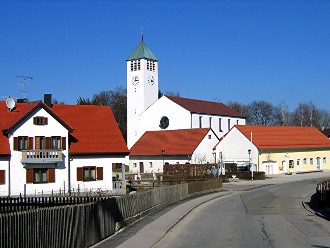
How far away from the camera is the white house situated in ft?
148

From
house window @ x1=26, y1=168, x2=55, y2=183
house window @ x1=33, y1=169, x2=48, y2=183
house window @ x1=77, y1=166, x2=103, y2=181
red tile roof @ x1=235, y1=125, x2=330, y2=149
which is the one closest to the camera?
house window @ x1=26, y1=168, x2=55, y2=183

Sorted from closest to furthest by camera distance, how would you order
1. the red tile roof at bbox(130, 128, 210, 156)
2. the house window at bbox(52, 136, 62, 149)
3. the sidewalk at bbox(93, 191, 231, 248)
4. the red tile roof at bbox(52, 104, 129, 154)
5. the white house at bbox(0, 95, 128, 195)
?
the sidewalk at bbox(93, 191, 231, 248) → the white house at bbox(0, 95, 128, 195) → the house window at bbox(52, 136, 62, 149) → the red tile roof at bbox(52, 104, 129, 154) → the red tile roof at bbox(130, 128, 210, 156)

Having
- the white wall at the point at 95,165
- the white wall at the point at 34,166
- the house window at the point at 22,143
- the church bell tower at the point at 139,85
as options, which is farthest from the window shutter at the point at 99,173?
the church bell tower at the point at 139,85

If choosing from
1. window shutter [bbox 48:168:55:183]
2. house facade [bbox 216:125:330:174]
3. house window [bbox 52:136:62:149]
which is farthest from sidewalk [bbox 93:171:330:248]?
house facade [bbox 216:125:330:174]

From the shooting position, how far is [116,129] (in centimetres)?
5369

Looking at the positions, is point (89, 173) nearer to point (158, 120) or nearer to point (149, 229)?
point (149, 229)

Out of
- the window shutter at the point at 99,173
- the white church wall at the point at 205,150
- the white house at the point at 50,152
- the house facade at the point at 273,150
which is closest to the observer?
the white house at the point at 50,152

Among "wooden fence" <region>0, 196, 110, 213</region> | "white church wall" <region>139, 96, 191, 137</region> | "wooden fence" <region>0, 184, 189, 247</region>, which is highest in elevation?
"white church wall" <region>139, 96, 191, 137</region>

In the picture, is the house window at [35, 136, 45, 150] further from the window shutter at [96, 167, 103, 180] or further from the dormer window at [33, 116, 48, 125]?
the window shutter at [96, 167, 103, 180]

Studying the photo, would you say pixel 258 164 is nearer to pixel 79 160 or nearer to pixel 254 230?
pixel 79 160

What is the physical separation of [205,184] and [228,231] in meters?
26.9

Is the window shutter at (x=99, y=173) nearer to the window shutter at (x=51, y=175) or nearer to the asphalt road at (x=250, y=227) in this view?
the window shutter at (x=51, y=175)

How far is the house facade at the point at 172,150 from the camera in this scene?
79.6 meters

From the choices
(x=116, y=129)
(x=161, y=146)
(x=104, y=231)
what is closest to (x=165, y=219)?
(x=104, y=231)
